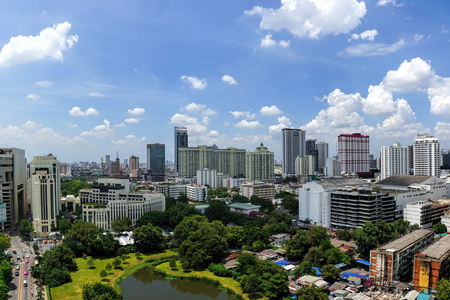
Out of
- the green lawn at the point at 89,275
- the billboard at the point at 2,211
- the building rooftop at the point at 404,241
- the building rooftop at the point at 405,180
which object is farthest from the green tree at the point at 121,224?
the building rooftop at the point at 405,180

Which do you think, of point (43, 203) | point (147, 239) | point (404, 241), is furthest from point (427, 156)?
point (43, 203)

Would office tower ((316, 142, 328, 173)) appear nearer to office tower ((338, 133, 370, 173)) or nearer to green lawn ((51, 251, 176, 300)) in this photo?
office tower ((338, 133, 370, 173))

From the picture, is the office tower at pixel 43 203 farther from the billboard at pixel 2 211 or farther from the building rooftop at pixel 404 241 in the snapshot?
the building rooftop at pixel 404 241

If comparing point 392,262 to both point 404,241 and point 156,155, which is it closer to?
point 404,241

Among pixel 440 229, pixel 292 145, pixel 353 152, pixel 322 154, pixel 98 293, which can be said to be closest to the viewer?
pixel 98 293

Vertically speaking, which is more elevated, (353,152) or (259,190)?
(353,152)

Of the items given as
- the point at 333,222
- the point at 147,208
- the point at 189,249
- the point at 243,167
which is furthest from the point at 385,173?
the point at 189,249
